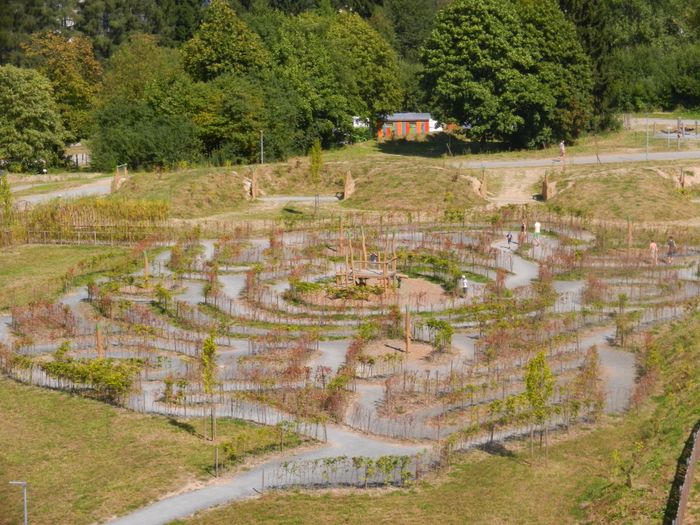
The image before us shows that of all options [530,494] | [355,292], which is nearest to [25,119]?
[355,292]

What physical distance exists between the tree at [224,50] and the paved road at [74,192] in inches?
713

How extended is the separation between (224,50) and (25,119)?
18753 millimetres

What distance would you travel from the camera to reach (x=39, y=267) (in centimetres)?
6600

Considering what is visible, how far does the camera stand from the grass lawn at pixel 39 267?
58875mm

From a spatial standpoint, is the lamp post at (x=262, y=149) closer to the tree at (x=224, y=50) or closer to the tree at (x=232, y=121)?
the tree at (x=232, y=121)

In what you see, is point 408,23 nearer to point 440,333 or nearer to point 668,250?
point 668,250

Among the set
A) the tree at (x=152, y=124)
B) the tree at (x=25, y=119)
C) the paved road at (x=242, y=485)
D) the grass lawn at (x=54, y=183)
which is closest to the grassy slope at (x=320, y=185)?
the tree at (x=152, y=124)

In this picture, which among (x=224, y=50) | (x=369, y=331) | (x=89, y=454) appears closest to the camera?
(x=89, y=454)

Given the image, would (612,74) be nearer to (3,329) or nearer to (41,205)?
(41,205)

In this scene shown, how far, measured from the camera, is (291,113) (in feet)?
324

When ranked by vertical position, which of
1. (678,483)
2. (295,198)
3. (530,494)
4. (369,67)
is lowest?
(530,494)

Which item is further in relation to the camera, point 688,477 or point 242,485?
point 242,485

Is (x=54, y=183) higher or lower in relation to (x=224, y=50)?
lower

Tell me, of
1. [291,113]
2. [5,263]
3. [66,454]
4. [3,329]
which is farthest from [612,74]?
[66,454]
